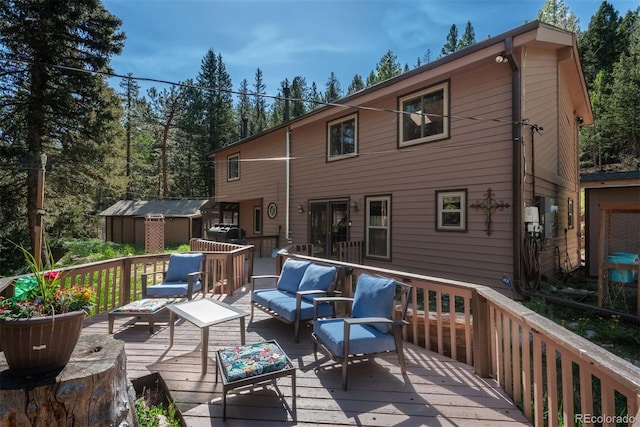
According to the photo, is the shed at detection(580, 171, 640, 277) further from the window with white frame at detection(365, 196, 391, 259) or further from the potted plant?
the potted plant

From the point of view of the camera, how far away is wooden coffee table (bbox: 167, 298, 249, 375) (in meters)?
2.92

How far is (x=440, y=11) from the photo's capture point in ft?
22.7

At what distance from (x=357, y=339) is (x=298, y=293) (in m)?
1.07

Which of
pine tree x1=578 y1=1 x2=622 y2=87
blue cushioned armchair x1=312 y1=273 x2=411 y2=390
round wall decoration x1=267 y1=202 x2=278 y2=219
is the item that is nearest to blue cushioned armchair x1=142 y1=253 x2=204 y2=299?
blue cushioned armchair x1=312 y1=273 x2=411 y2=390

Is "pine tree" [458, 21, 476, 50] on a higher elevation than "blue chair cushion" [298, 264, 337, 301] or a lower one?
higher

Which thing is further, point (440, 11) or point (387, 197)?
point (387, 197)

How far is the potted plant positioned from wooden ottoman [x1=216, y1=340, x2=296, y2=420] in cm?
101

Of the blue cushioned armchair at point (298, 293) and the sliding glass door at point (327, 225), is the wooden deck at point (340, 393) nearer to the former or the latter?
Result: the blue cushioned armchair at point (298, 293)

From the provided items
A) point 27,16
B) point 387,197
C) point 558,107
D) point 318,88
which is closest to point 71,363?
point 387,197

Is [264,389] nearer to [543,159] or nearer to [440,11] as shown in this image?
[543,159]

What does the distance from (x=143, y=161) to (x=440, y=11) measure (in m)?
30.1

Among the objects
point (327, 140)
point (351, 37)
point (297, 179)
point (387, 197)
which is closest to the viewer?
point (351, 37)

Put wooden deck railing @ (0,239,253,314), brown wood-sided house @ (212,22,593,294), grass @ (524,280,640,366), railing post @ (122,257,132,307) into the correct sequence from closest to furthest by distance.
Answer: grass @ (524,280,640,366), wooden deck railing @ (0,239,253,314), railing post @ (122,257,132,307), brown wood-sided house @ (212,22,593,294)

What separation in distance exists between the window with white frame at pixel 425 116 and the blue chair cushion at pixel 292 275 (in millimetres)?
4080
